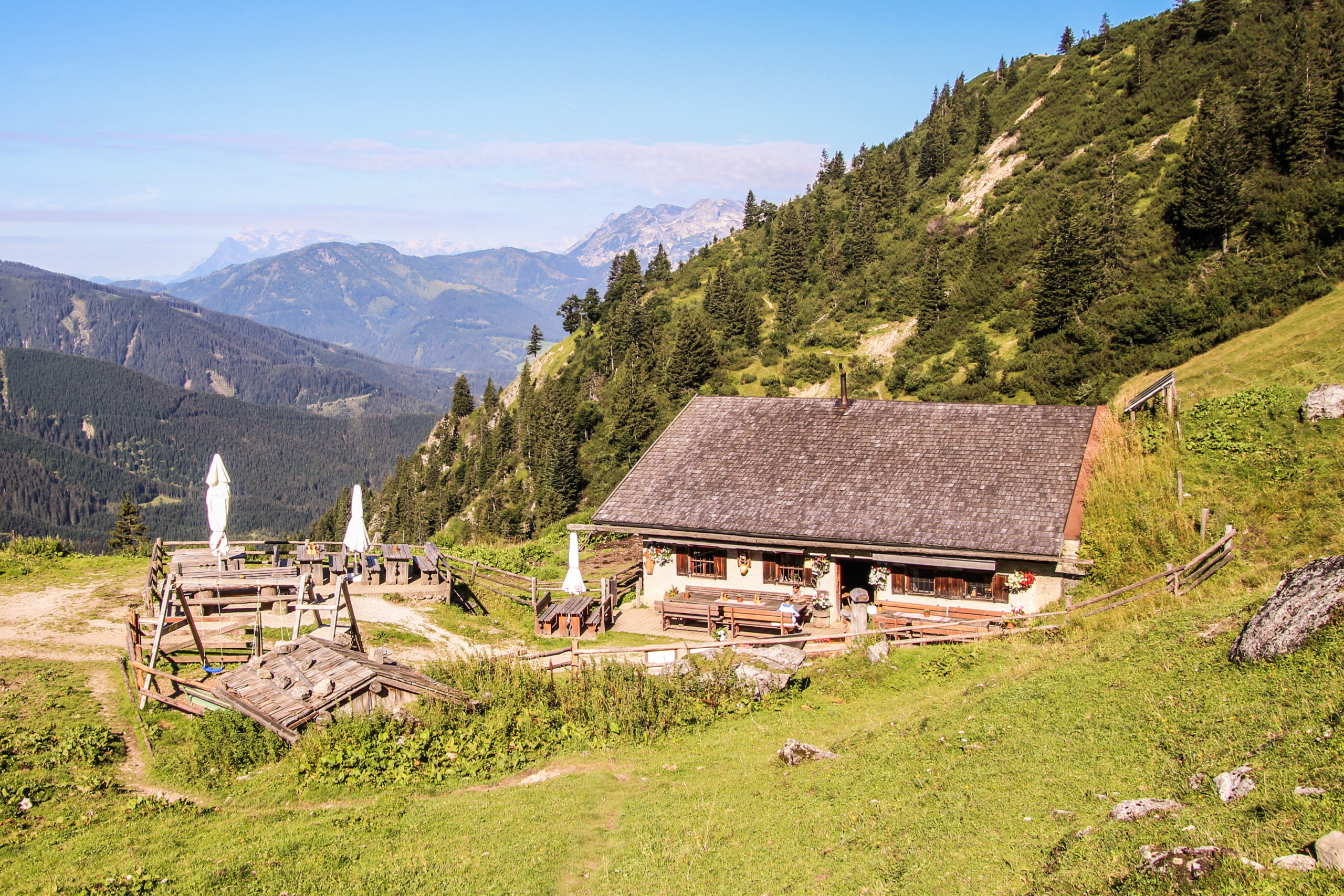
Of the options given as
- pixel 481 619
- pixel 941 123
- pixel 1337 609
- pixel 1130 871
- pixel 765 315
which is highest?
pixel 941 123

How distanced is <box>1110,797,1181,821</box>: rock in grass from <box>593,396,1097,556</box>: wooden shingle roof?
12.2 m

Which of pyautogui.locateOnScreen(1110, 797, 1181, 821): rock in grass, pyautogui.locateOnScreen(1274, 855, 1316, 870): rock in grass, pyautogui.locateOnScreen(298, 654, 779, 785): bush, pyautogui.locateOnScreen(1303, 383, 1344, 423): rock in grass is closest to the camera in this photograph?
pyautogui.locateOnScreen(1274, 855, 1316, 870): rock in grass

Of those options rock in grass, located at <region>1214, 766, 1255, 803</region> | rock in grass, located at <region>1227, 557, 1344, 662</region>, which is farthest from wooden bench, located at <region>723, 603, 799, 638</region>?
rock in grass, located at <region>1214, 766, 1255, 803</region>

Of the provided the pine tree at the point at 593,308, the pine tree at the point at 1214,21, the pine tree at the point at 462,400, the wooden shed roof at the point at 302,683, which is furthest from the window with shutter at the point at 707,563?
the pine tree at the point at 462,400

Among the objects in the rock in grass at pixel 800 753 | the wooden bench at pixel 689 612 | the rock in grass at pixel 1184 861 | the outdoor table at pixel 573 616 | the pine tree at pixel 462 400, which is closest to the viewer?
the rock in grass at pixel 1184 861

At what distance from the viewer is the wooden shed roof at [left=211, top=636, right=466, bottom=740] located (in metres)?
14.5

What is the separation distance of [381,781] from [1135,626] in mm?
14974

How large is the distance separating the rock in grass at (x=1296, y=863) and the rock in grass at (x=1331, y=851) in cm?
5

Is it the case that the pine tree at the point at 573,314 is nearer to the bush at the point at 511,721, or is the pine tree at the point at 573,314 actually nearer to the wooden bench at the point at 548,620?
the wooden bench at the point at 548,620

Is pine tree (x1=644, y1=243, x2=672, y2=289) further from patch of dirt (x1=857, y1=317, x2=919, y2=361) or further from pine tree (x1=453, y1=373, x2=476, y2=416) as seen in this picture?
patch of dirt (x1=857, y1=317, x2=919, y2=361)

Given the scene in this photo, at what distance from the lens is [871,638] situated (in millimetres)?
19578

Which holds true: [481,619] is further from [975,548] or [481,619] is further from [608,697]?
[975,548]

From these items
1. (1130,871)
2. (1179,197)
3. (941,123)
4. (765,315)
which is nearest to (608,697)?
(1130,871)

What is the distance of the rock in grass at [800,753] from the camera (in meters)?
13.3
